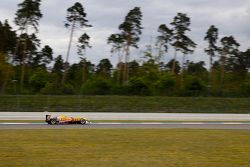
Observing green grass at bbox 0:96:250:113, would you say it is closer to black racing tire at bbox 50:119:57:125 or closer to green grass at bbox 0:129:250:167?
black racing tire at bbox 50:119:57:125

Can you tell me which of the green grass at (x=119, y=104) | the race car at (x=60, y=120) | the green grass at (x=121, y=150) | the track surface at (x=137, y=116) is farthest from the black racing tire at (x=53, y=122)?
the green grass at (x=119, y=104)

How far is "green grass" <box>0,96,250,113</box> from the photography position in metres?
32.1

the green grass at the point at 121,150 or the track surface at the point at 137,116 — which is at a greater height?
the track surface at the point at 137,116

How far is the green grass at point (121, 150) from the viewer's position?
10.5 m

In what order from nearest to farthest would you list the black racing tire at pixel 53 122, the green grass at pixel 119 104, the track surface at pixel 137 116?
the black racing tire at pixel 53 122 < the track surface at pixel 137 116 < the green grass at pixel 119 104

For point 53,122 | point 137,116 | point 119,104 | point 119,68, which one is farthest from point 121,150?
point 119,68

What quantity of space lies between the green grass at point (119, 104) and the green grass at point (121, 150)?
1505 cm

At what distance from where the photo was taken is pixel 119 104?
3434 centimetres

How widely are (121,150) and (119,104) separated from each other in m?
21.6

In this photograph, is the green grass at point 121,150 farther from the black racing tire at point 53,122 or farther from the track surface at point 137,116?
the track surface at point 137,116

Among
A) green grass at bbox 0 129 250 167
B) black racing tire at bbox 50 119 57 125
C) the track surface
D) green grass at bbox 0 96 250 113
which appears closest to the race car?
black racing tire at bbox 50 119 57 125

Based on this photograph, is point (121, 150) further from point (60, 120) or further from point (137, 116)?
point (137, 116)

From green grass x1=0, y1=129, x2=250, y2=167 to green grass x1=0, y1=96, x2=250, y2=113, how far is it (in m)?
15.0

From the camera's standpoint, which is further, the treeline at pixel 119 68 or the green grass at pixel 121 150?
the treeline at pixel 119 68
